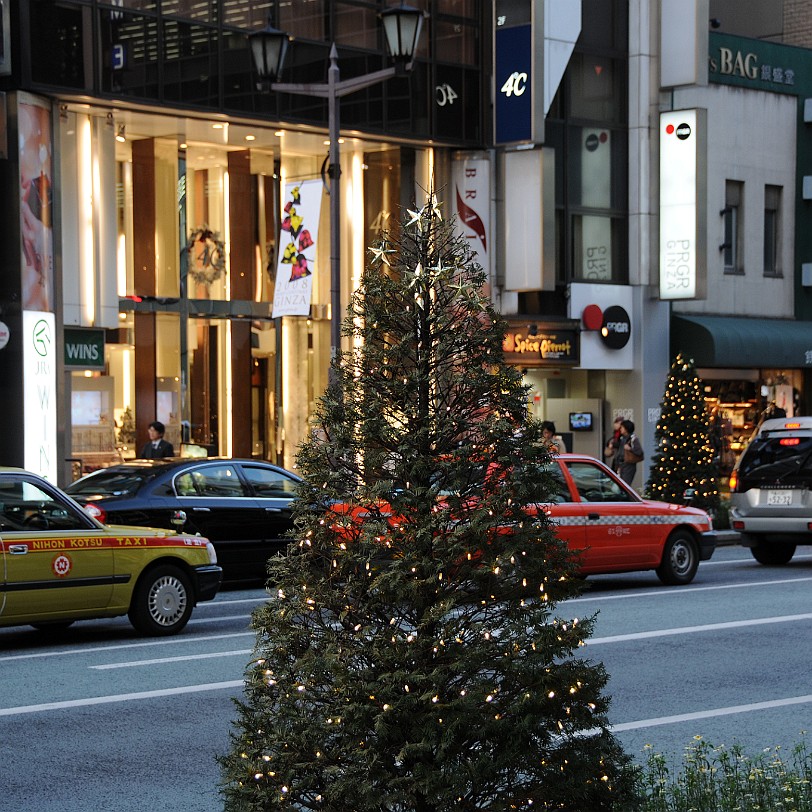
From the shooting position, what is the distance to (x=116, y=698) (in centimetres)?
1038

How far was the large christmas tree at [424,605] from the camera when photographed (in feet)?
15.6

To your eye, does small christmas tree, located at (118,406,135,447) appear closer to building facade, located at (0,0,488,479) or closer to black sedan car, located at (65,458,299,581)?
building facade, located at (0,0,488,479)

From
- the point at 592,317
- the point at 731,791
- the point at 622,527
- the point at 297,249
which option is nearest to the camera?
the point at 731,791

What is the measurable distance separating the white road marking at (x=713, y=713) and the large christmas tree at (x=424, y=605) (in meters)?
4.41

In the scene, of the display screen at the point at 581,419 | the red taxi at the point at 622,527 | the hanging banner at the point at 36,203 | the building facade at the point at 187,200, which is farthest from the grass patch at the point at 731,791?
the display screen at the point at 581,419

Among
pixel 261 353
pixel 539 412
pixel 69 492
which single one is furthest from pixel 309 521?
pixel 539 412

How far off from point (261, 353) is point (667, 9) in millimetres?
11986

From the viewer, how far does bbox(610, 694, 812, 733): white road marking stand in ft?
30.8

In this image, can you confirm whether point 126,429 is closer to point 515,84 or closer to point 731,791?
point 515,84

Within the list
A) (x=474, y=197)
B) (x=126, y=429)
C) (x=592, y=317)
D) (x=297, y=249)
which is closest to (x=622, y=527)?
(x=297, y=249)

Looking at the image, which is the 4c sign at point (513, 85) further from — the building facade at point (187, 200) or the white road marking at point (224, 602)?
the white road marking at point (224, 602)

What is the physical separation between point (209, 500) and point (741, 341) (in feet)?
64.2

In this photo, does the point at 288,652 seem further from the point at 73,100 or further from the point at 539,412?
the point at 539,412

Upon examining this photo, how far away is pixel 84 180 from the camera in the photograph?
2484 cm
